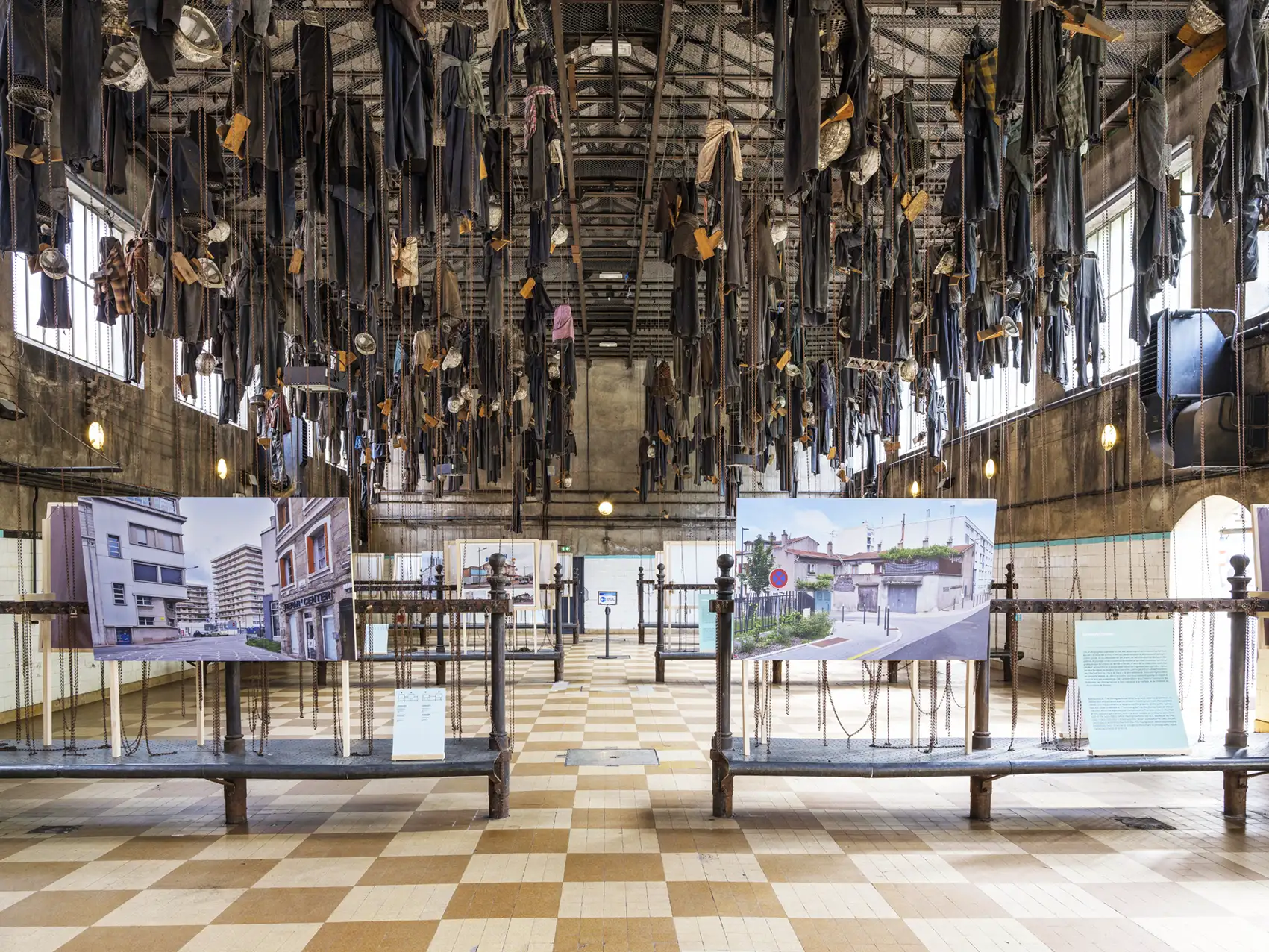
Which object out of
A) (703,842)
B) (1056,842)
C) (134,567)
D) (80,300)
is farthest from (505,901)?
(80,300)

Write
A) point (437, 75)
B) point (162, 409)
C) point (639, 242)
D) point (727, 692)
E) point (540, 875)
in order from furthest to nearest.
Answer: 1. point (639, 242)
2. point (162, 409)
3. point (437, 75)
4. point (727, 692)
5. point (540, 875)

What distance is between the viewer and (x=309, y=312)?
894 centimetres

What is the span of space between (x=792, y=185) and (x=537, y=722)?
19.2 feet

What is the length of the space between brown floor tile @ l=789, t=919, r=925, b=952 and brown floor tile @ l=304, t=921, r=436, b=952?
1548 mm

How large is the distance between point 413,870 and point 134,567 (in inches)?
91.3

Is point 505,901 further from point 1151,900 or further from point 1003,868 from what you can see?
point 1151,900

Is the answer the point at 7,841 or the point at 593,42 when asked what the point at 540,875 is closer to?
the point at 7,841

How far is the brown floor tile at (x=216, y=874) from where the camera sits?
4215 mm

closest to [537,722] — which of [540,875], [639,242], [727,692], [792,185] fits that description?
[727,692]

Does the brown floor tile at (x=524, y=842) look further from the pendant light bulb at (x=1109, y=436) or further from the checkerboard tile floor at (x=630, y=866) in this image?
the pendant light bulb at (x=1109, y=436)

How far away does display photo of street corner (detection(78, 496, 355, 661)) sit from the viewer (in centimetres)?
494

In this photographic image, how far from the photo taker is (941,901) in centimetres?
397

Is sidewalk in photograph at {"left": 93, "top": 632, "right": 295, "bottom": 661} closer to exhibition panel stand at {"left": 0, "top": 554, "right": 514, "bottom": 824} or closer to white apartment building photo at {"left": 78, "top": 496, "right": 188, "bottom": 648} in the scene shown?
white apartment building photo at {"left": 78, "top": 496, "right": 188, "bottom": 648}

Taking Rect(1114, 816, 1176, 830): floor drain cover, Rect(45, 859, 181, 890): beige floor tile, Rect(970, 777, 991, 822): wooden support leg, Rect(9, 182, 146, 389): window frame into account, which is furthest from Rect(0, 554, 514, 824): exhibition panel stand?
Rect(9, 182, 146, 389): window frame
